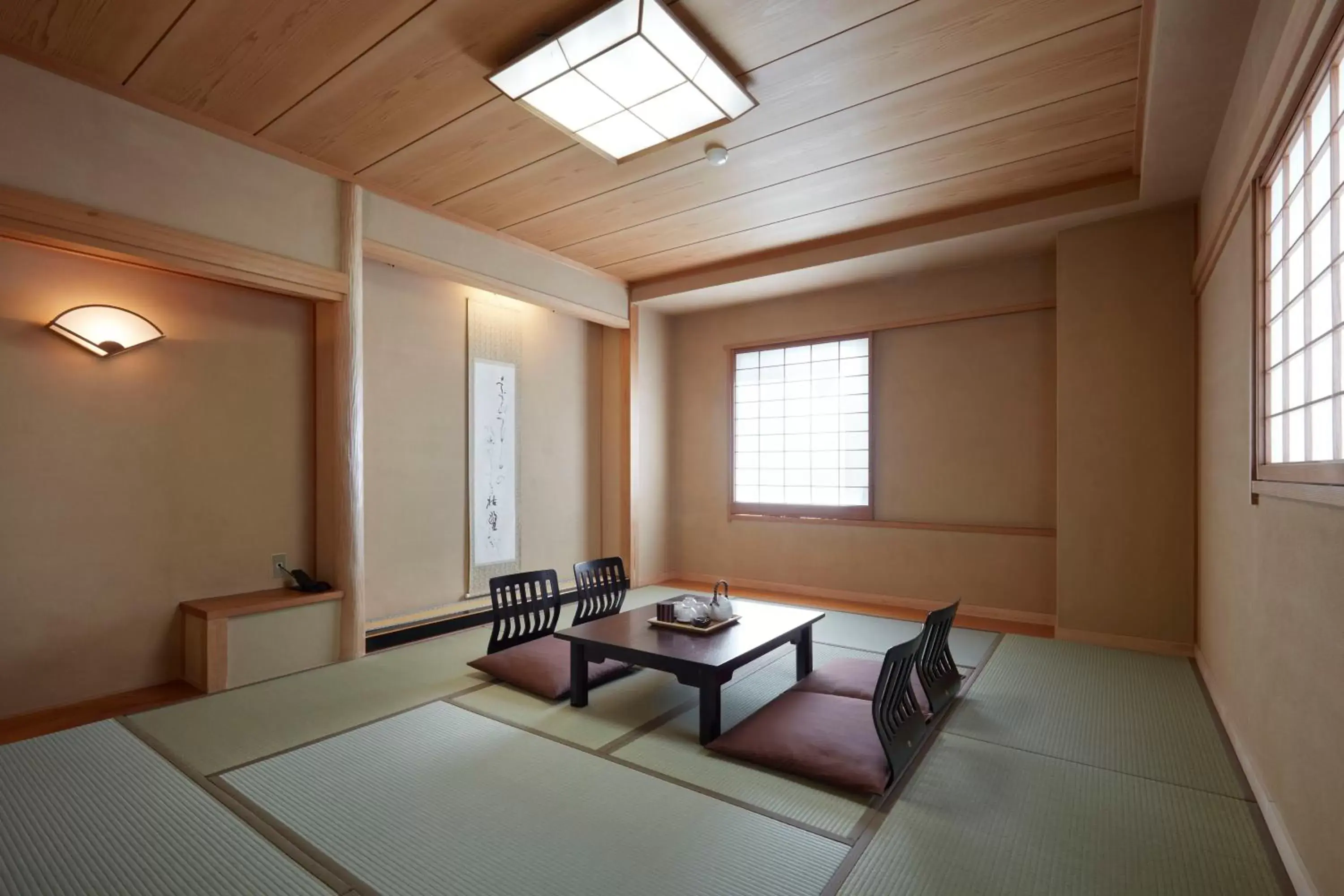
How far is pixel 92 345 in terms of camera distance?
10.1 feet

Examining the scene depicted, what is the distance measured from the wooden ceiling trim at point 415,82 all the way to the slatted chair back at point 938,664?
2838 mm

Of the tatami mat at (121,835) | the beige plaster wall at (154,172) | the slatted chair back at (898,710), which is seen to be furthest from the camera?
the beige plaster wall at (154,172)

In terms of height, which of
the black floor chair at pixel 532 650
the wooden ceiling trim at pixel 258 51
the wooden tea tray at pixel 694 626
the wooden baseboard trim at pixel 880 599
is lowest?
the wooden baseboard trim at pixel 880 599

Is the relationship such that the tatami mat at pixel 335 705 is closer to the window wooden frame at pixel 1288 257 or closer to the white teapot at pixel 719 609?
the white teapot at pixel 719 609

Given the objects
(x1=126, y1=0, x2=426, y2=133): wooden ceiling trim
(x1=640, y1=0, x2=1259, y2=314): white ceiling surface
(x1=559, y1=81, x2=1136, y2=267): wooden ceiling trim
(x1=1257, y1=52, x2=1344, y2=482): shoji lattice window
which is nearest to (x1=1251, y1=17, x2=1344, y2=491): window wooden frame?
(x1=1257, y1=52, x2=1344, y2=482): shoji lattice window

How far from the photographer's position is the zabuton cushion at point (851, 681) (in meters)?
2.87

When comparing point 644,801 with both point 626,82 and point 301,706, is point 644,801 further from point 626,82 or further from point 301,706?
point 626,82

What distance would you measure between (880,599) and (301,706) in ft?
13.8

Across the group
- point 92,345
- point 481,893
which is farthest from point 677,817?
point 92,345

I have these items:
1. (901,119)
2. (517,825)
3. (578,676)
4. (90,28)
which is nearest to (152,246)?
(90,28)

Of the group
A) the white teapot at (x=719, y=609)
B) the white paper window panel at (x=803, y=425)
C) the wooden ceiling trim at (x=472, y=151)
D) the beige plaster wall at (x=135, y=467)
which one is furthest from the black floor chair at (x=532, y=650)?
the white paper window panel at (x=803, y=425)

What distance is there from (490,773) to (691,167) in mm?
3197

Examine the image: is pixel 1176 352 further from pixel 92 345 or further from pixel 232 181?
pixel 92 345

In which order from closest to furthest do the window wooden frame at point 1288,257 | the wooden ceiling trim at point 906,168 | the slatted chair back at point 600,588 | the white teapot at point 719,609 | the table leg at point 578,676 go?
the window wooden frame at point 1288,257
the table leg at point 578,676
the wooden ceiling trim at point 906,168
the white teapot at point 719,609
the slatted chair back at point 600,588
